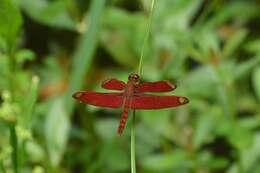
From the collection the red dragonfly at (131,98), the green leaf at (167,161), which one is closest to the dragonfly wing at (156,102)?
the red dragonfly at (131,98)

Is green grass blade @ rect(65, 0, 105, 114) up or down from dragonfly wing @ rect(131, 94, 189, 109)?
up

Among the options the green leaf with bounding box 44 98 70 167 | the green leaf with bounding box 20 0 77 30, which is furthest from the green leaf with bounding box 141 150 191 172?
the green leaf with bounding box 20 0 77 30

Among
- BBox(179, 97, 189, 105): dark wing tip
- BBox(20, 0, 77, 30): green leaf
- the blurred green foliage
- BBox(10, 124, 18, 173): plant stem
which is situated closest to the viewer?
BBox(179, 97, 189, 105): dark wing tip

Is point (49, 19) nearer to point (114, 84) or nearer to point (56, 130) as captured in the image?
point (56, 130)

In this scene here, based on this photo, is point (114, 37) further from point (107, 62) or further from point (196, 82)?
point (196, 82)

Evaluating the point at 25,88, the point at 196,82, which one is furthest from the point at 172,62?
the point at 25,88

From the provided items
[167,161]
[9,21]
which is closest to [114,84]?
[9,21]

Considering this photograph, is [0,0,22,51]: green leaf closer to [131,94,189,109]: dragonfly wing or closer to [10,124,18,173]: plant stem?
[10,124,18,173]: plant stem

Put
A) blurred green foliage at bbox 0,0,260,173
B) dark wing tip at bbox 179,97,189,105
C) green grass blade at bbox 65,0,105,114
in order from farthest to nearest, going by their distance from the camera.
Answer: blurred green foliage at bbox 0,0,260,173 < green grass blade at bbox 65,0,105,114 < dark wing tip at bbox 179,97,189,105

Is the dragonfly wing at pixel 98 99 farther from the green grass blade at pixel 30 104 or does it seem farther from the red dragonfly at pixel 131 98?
the green grass blade at pixel 30 104
